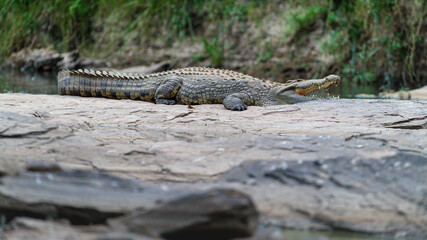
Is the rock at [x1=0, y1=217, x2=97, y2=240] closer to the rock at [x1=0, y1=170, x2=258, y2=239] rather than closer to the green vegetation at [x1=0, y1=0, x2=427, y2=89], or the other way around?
the rock at [x1=0, y1=170, x2=258, y2=239]

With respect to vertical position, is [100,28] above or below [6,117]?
above

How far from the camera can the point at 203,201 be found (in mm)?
2051

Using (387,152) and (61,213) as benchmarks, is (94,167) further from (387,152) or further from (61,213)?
(387,152)

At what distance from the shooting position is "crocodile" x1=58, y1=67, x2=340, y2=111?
575cm

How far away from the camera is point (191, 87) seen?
585 centimetres

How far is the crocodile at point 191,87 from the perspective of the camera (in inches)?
227

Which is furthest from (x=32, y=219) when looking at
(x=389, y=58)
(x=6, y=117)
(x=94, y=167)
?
(x=389, y=58)

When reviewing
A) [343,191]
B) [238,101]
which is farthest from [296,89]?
[343,191]

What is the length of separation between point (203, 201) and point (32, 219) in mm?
842

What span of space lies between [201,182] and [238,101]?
2910 mm

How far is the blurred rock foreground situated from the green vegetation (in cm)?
598

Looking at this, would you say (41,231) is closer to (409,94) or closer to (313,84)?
(313,84)

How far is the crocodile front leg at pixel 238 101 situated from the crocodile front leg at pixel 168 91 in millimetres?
729

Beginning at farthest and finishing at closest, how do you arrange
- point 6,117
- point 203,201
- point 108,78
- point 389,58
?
point 389,58 → point 108,78 → point 6,117 → point 203,201
